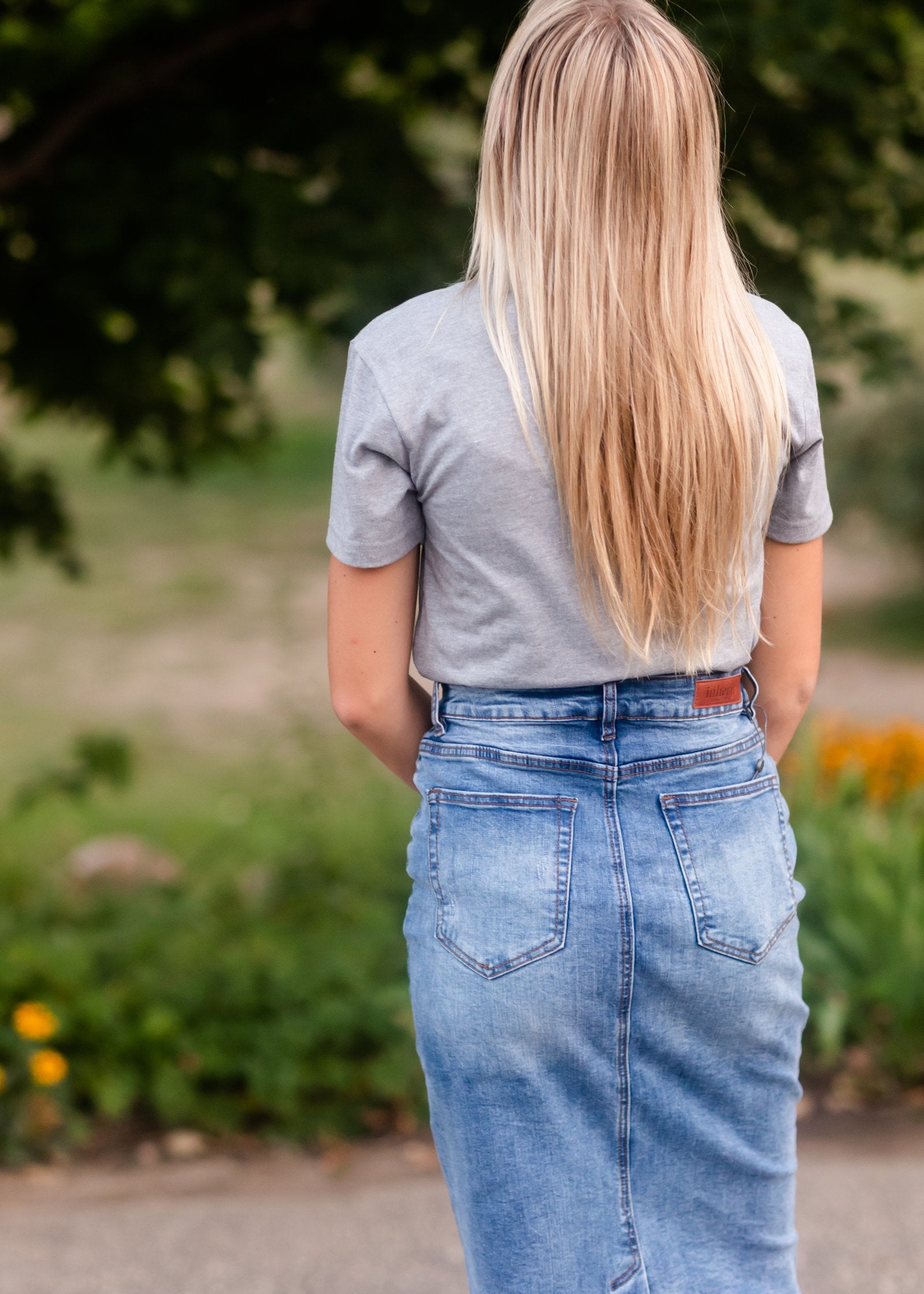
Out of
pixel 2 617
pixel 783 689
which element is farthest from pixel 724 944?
pixel 2 617

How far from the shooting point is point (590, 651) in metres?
1.42

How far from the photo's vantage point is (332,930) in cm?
361

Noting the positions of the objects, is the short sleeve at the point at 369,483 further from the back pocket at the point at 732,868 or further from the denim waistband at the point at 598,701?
the back pocket at the point at 732,868

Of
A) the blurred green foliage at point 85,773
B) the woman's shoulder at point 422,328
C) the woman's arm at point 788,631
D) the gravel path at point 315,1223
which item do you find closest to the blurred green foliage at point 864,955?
the gravel path at point 315,1223

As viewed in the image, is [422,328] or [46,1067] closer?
[422,328]

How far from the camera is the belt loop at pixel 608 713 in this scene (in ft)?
4.70

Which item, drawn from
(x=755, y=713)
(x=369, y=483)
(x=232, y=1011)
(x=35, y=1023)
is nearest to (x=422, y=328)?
(x=369, y=483)

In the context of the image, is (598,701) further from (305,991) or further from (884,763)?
(884,763)

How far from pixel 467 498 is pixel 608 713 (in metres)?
0.28

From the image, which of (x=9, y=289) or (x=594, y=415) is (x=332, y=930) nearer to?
(x=9, y=289)

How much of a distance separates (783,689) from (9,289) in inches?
96.0

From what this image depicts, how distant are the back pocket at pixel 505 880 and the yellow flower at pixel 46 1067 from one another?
1833mm

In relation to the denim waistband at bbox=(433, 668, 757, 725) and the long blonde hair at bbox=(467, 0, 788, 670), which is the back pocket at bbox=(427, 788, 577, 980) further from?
the long blonde hair at bbox=(467, 0, 788, 670)

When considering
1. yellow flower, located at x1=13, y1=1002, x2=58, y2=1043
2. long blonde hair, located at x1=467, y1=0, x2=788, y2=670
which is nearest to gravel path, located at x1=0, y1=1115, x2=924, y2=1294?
yellow flower, located at x1=13, y1=1002, x2=58, y2=1043
